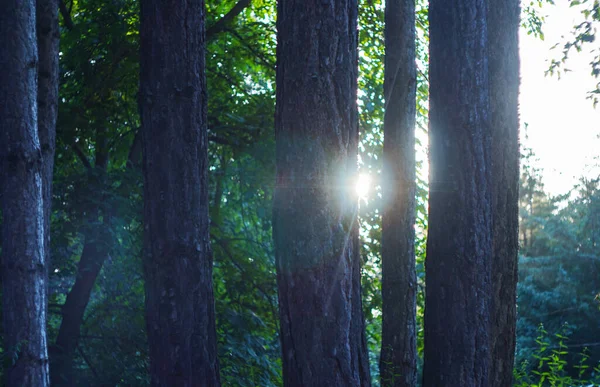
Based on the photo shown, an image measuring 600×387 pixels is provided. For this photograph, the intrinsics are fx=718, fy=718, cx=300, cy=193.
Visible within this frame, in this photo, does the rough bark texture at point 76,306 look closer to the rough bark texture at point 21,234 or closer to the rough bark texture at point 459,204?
the rough bark texture at point 21,234

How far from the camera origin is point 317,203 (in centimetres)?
461

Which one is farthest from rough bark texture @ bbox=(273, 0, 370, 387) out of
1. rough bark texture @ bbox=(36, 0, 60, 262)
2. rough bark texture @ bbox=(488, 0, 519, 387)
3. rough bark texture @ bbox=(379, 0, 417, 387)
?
rough bark texture @ bbox=(36, 0, 60, 262)

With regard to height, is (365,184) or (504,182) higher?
(365,184)

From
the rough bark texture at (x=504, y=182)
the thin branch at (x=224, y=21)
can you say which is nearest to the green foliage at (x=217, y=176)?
the thin branch at (x=224, y=21)

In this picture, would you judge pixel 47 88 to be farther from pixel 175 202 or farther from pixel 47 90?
pixel 175 202

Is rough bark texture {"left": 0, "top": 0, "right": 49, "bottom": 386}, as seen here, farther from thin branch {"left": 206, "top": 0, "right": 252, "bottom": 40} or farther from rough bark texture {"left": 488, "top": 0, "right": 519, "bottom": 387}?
thin branch {"left": 206, "top": 0, "right": 252, "bottom": 40}

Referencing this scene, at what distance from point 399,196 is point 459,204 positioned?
105 inches

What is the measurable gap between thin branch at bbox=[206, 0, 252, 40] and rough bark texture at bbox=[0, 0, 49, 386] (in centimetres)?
455

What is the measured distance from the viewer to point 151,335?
577cm

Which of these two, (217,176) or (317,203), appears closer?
(317,203)

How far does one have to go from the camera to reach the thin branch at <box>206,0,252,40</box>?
34.3ft

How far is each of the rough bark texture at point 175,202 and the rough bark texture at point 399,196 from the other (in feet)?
7.75

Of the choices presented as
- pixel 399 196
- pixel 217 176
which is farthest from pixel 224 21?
pixel 399 196

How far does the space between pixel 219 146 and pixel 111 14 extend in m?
2.66
